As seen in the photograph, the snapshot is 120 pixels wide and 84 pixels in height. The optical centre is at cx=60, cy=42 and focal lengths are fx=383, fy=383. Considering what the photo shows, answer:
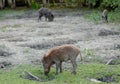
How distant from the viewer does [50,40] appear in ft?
57.5

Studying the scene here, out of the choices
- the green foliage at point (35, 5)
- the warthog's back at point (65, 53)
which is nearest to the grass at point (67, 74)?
the warthog's back at point (65, 53)

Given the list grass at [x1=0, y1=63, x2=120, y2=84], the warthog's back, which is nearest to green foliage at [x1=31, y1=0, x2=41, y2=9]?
grass at [x1=0, y1=63, x2=120, y2=84]

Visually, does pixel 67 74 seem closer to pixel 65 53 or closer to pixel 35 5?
pixel 65 53

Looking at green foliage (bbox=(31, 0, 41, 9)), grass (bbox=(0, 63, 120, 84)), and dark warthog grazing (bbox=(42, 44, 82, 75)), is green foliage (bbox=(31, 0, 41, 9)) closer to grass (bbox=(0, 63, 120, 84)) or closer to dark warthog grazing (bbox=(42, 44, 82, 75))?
grass (bbox=(0, 63, 120, 84))

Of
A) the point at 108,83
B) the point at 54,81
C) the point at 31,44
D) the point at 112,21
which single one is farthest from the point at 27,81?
the point at 112,21

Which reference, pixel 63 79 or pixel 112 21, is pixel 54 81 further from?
pixel 112 21

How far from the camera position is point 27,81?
417 inches

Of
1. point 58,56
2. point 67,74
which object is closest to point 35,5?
point 58,56

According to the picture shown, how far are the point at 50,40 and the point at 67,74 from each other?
20.8 ft

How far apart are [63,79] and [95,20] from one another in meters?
15.5

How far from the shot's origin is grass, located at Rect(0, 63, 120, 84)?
10633 mm

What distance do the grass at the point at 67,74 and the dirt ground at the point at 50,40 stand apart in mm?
1161

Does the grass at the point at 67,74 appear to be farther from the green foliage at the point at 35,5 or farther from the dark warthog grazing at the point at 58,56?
the green foliage at the point at 35,5

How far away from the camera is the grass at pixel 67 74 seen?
10.6 m
